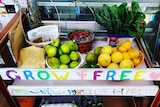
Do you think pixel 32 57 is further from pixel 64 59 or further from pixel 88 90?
pixel 88 90

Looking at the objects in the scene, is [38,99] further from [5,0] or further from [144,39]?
[144,39]

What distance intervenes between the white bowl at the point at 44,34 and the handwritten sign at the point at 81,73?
0.82ft

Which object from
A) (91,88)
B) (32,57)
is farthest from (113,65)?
(32,57)

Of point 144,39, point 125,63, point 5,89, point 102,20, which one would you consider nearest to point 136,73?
point 125,63

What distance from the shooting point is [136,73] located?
29.7 inches

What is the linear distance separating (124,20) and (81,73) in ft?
1.29

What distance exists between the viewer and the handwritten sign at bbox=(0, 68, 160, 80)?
75 centimetres

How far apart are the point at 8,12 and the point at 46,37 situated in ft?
1.36

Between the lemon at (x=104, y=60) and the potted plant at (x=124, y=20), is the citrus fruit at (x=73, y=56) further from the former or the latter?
the potted plant at (x=124, y=20)

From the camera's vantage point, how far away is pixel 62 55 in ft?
2.85

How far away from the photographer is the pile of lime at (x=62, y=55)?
2.81 feet

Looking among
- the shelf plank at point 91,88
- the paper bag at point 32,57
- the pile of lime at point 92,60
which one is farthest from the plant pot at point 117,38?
the paper bag at point 32,57

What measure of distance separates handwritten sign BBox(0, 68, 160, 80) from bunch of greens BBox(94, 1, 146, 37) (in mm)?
249

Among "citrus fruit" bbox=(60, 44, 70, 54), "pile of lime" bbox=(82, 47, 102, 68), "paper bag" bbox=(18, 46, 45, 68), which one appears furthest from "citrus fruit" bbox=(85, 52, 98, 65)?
"paper bag" bbox=(18, 46, 45, 68)
